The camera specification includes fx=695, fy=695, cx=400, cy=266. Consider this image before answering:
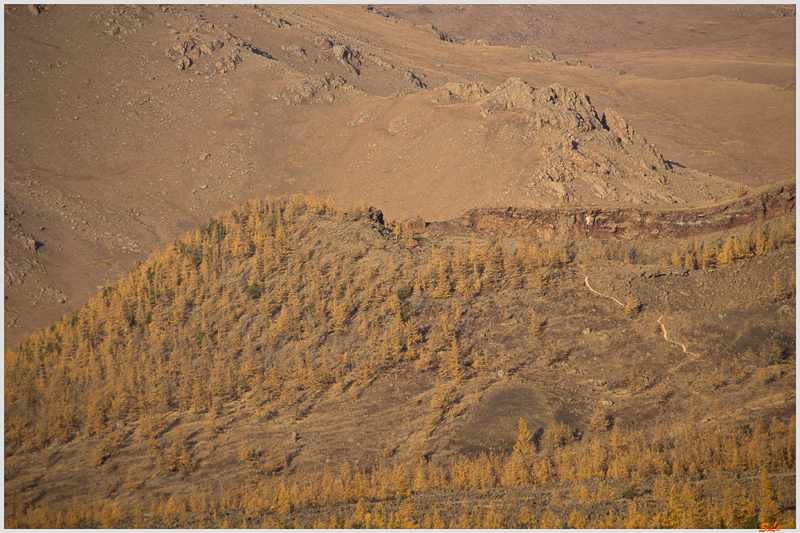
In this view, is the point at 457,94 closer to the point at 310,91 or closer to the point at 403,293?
the point at 310,91

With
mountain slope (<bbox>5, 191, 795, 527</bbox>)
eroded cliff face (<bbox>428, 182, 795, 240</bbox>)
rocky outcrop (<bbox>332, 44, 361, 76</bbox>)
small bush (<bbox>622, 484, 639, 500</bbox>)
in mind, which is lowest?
small bush (<bbox>622, 484, 639, 500</bbox>)

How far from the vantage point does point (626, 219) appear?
36.3m

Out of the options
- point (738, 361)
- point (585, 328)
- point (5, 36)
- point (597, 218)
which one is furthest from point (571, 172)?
point (5, 36)

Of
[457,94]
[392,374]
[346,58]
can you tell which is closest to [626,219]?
[392,374]

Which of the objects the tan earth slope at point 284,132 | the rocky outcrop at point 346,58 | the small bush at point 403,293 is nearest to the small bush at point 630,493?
the small bush at point 403,293

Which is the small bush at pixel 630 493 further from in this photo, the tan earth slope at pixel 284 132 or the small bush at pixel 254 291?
the tan earth slope at pixel 284 132

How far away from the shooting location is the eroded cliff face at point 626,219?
110 ft

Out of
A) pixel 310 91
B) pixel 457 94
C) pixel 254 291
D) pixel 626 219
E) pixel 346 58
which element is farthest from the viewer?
pixel 346 58

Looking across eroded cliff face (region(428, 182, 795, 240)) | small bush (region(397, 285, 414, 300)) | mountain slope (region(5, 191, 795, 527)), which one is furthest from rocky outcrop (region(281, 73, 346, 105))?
small bush (region(397, 285, 414, 300))

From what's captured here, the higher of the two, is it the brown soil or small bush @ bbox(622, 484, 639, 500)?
the brown soil

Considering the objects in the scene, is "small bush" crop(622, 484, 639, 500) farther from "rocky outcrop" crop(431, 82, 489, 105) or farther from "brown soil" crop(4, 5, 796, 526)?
"rocky outcrop" crop(431, 82, 489, 105)

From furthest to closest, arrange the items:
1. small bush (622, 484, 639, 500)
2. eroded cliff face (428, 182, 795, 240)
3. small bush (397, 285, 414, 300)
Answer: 1. eroded cliff face (428, 182, 795, 240)
2. small bush (397, 285, 414, 300)
3. small bush (622, 484, 639, 500)

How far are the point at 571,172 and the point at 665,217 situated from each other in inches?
505

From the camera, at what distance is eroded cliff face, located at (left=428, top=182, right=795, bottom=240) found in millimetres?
33525
